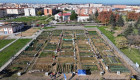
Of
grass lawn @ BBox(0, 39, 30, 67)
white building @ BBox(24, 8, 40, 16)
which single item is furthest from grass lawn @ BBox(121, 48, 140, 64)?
white building @ BBox(24, 8, 40, 16)

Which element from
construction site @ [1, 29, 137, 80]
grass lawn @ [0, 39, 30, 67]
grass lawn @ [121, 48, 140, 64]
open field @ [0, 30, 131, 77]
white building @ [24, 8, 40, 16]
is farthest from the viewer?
white building @ [24, 8, 40, 16]

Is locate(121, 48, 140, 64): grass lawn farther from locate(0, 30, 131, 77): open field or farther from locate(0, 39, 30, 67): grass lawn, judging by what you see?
locate(0, 39, 30, 67): grass lawn

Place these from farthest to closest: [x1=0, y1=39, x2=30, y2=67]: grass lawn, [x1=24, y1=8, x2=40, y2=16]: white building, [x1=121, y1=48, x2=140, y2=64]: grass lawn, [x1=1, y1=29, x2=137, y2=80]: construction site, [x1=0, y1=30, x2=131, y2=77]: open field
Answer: [x1=24, y1=8, x2=40, y2=16]: white building < [x1=121, y1=48, x2=140, y2=64]: grass lawn < [x1=0, y1=39, x2=30, y2=67]: grass lawn < [x1=0, y1=30, x2=131, y2=77]: open field < [x1=1, y1=29, x2=137, y2=80]: construction site

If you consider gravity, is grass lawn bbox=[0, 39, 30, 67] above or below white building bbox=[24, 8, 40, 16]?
below

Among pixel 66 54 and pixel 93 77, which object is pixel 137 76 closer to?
pixel 93 77

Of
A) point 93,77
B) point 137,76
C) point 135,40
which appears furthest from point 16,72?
point 135,40

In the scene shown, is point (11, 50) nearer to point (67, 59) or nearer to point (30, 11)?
point (67, 59)
